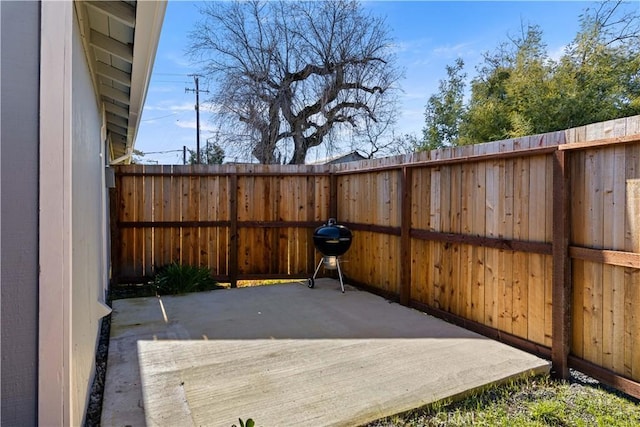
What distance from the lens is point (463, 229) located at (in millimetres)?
4020

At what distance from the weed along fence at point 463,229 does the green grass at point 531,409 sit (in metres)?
0.19

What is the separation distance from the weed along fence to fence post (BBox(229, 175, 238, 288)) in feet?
0.07

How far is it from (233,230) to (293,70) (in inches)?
275

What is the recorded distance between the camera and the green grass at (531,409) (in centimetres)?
233

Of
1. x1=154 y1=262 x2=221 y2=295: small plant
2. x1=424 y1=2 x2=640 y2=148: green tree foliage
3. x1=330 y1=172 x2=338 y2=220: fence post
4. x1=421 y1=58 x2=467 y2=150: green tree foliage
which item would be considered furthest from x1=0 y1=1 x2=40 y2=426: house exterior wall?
x1=421 y1=58 x2=467 y2=150: green tree foliage

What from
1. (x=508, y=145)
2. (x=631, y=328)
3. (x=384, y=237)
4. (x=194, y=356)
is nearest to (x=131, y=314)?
(x=194, y=356)

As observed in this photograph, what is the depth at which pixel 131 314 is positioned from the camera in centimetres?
445

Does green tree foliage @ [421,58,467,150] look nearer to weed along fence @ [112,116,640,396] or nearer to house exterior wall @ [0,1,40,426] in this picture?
weed along fence @ [112,116,640,396]

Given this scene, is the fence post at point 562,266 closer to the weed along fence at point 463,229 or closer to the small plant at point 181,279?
the weed along fence at point 463,229

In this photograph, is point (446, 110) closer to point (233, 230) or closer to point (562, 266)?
point (233, 230)

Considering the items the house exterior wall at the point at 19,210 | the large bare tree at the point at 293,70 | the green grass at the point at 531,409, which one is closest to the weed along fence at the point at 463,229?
the green grass at the point at 531,409

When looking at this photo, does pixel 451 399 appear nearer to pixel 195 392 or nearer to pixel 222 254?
pixel 195 392

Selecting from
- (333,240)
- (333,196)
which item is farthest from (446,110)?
(333,240)

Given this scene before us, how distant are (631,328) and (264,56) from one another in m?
10.9
